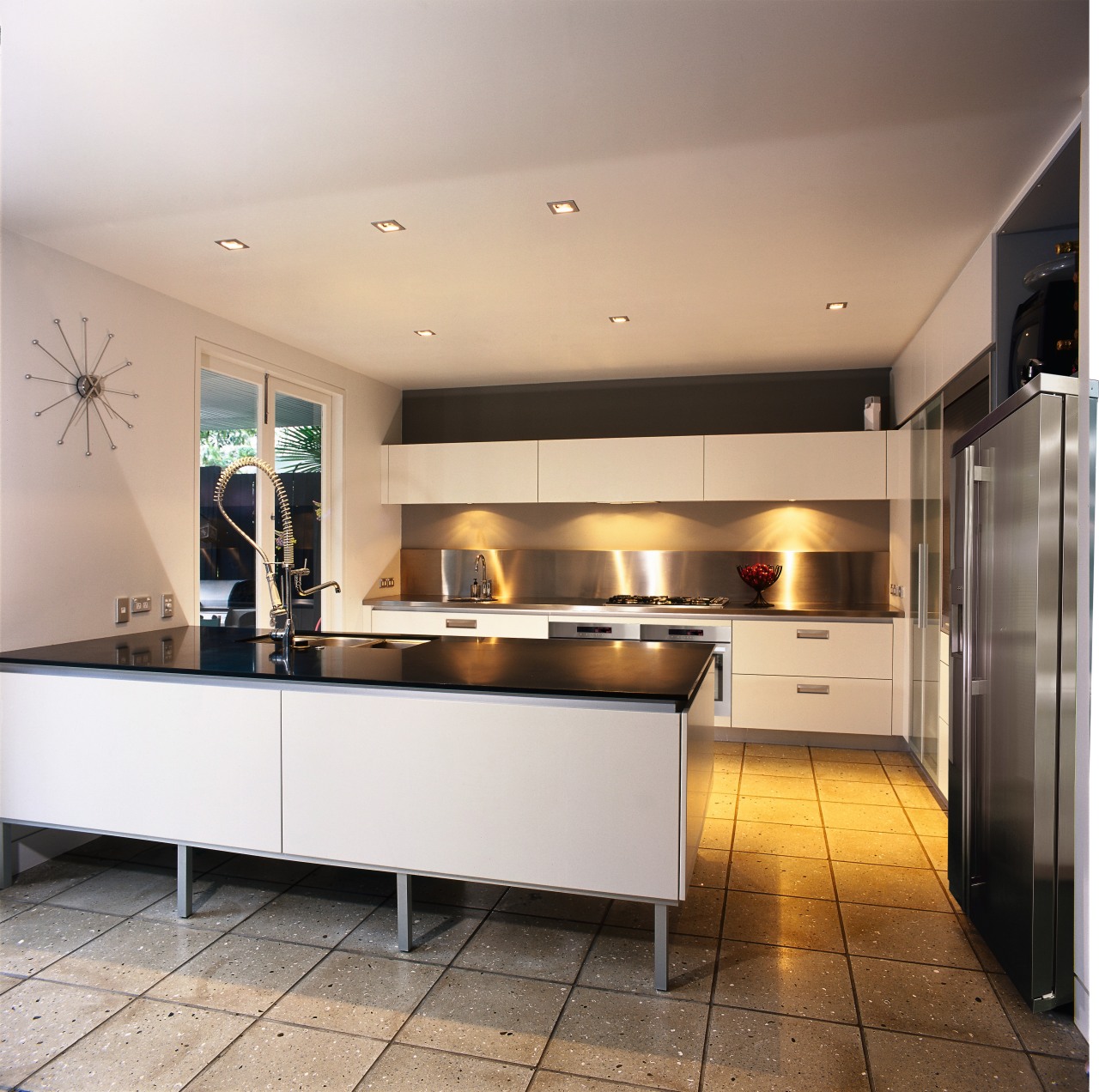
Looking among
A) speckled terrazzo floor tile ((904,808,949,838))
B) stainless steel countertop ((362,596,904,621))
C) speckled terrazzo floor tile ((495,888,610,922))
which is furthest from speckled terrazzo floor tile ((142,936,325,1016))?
stainless steel countertop ((362,596,904,621))

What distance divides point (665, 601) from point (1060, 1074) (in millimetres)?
3693

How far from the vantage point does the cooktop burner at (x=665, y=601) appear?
5.34 m

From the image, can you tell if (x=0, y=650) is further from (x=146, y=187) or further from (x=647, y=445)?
(x=647, y=445)

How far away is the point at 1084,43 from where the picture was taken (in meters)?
1.88

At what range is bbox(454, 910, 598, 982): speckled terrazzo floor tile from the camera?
7.75 ft

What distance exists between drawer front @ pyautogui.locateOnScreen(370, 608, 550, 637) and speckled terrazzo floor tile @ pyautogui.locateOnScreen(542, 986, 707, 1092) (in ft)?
10.3

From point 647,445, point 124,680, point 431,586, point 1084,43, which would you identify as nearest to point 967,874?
point 1084,43

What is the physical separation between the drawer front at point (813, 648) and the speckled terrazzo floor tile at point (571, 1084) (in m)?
3.36

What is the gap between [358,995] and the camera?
2.21 m

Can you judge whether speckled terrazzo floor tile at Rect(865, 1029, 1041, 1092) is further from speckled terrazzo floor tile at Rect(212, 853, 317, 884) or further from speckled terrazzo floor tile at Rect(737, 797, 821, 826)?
speckled terrazzo floor tile at Rect(212, 853, 317, 884)

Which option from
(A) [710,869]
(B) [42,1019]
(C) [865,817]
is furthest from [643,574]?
(B) [42,1019]

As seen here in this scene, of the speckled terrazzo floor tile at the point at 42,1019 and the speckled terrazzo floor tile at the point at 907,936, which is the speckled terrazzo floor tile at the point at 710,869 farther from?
the speckled terrazzo floor tile at the point at 42,1019

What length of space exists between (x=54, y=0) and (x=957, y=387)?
3.39 m

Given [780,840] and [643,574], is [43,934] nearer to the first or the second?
[780,840]
